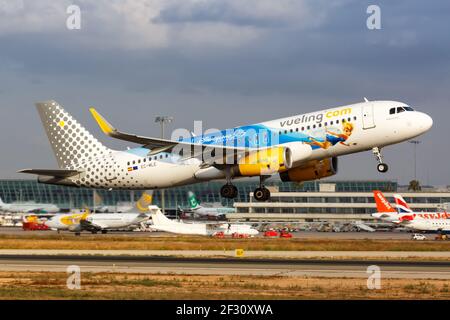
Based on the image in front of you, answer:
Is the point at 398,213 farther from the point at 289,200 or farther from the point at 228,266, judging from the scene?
the point at 228,266

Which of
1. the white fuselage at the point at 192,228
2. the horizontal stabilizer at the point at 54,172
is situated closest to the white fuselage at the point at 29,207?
the white fuselage at the point at 192,228

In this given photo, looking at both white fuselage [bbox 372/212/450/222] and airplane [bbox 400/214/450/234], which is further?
white fuselage [bbox 372/212/450/222]

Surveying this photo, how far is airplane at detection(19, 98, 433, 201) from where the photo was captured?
53.8 m

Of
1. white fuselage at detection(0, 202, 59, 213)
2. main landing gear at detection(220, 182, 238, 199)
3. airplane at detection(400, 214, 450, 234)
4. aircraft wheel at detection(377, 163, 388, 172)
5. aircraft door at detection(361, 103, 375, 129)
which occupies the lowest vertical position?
airplane at detection(400, 214, 450, 234)

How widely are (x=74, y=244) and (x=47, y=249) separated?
651cm

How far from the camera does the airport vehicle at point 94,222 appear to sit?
353 feet

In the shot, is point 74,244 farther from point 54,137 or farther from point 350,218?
point 350,218

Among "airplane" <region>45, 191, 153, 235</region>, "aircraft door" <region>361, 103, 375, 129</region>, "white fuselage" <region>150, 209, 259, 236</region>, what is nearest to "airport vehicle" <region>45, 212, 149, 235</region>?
"airplane" <region>45, 191, 153, 235</region>

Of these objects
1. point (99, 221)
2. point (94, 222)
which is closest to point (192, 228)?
point (99, 221)

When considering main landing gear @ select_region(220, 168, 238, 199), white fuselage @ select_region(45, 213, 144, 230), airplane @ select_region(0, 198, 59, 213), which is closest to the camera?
main landing gear @ select_region(220, 168, 238, 199)

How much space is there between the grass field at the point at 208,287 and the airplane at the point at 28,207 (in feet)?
404

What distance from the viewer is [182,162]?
2376 inches

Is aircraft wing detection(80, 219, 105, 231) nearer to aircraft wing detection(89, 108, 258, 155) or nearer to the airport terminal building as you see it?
the airport terminal building
